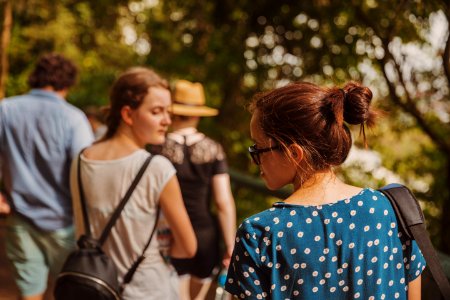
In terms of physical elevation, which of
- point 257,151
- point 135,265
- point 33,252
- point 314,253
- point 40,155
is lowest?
point 33,252

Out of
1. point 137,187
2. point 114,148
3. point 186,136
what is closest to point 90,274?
point 137,187

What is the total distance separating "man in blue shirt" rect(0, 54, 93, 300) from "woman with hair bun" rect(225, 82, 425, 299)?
210 cm

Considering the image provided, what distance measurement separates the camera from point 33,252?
3.73 metres

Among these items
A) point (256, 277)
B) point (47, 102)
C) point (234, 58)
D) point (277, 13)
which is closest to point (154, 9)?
point (234, 58)

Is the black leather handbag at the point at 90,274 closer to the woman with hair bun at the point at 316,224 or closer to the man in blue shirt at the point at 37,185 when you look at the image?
the woman with hair bun at the point at 316,224

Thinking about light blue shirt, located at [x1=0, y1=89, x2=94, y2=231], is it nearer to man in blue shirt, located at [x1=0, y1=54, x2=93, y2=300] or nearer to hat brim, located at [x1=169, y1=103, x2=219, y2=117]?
man in blue shirt, located at [x1=0, y1=54, x2=93, y2=300]

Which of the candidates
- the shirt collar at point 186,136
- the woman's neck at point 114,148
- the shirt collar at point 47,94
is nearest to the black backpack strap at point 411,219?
the woman's neck at point 114,148

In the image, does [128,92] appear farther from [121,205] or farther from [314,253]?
[314,253]

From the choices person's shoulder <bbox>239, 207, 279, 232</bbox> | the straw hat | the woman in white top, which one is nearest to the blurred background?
the straw hat

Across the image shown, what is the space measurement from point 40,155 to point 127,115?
1.11 m

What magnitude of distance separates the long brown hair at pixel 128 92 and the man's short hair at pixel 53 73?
115cm

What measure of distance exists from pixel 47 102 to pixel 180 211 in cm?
155

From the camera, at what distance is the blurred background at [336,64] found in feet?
17.5

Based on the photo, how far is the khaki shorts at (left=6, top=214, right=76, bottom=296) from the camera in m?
3.72
